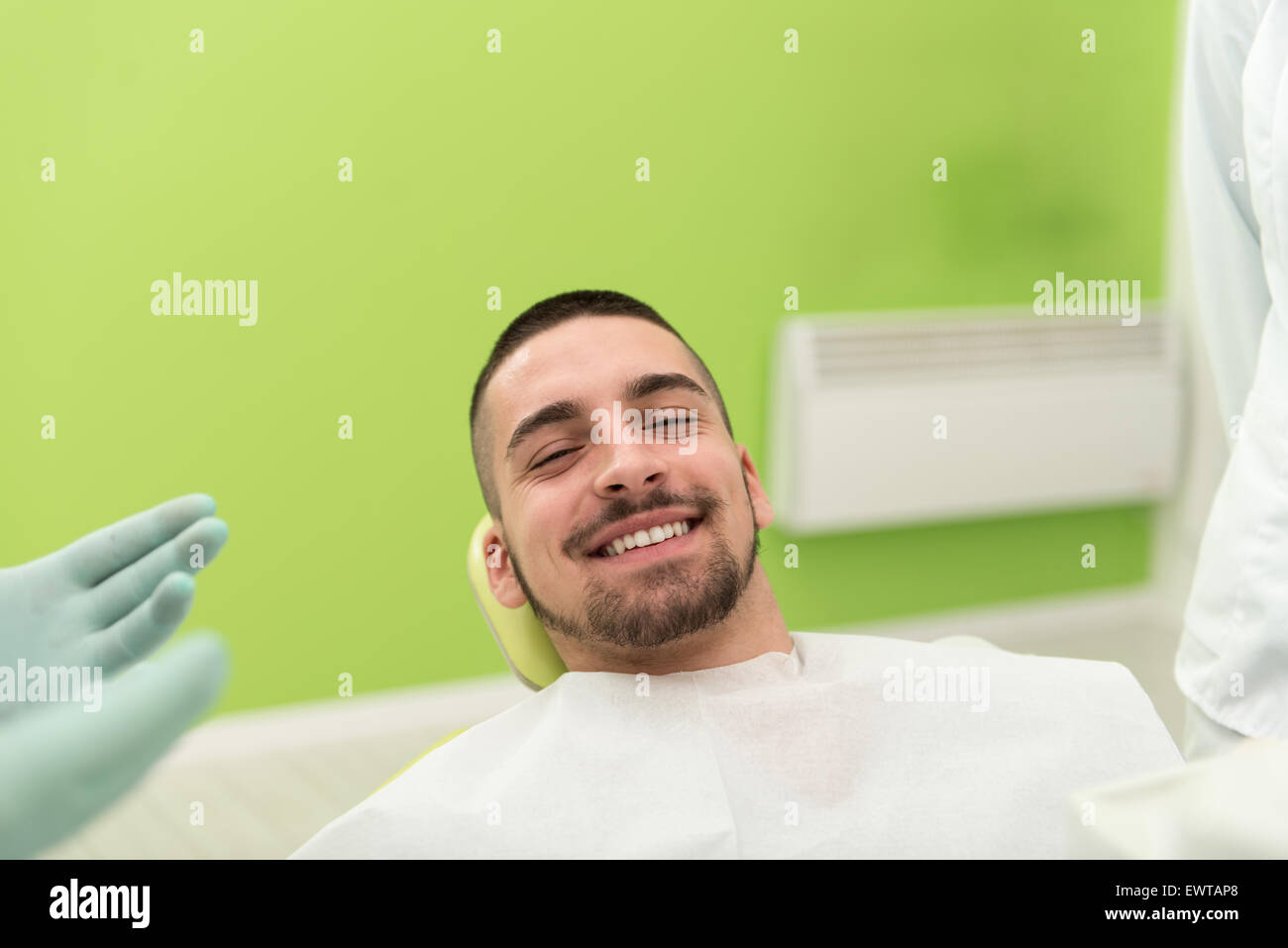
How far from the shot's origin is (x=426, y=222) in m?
2.52

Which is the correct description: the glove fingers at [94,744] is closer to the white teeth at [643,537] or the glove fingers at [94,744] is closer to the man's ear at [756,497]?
the white teeth at [643,537]

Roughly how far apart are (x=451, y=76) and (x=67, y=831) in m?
1.96

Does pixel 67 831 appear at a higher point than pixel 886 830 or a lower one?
higher

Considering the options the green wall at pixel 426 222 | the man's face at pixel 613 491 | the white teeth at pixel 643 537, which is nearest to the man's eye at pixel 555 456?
the man's face at pixel 613 491

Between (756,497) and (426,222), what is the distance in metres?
1.33

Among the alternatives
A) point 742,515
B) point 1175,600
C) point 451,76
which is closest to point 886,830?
point 742,515

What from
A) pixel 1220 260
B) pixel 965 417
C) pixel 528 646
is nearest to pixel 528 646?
pixel 528 646

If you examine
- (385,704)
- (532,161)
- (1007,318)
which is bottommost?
(385,704)

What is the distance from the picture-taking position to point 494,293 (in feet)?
8.46

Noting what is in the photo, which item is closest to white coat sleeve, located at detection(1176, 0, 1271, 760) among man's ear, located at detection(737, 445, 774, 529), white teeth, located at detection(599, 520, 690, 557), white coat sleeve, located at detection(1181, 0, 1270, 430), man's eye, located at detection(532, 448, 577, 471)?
white coat sleeve, located at detection(1181, 0, 1270, 430)

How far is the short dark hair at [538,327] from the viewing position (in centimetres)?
140

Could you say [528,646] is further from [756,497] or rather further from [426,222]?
[426,222]
